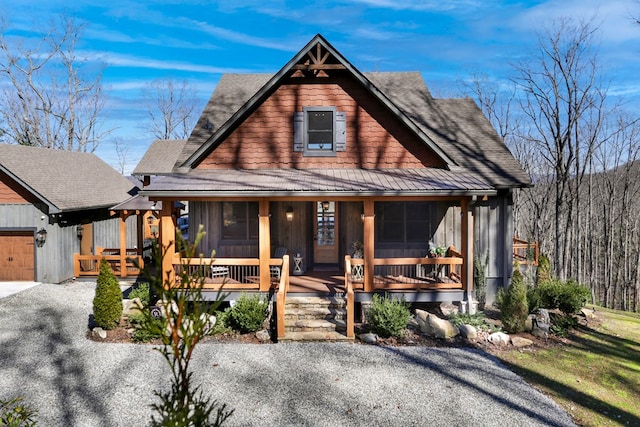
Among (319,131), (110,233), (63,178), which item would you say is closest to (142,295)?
(319,131)

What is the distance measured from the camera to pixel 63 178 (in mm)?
17688

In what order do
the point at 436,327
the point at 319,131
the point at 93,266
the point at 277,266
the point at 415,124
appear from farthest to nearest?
1. the point at 93,266
2. the point at 319,131
3. the point at 277,266
4. the point at 415,124
5. the point at 436,327

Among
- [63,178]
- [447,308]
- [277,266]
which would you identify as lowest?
[447,308]

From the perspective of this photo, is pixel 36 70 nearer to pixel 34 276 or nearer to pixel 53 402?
pixel 34 276

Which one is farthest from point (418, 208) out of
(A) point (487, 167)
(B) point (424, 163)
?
(A) point (487, 167)

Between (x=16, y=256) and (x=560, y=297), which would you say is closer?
(x=560, y=297)

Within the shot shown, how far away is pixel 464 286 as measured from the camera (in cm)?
1055

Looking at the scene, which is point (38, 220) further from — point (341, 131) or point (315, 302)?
point (341, 131)

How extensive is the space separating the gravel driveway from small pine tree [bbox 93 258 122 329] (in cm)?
62

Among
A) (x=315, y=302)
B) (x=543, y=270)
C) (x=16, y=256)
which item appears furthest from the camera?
(x=16, y=256)

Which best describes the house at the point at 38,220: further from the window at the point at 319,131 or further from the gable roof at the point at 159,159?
the window at the point at 319,131

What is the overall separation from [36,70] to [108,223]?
2024 cm

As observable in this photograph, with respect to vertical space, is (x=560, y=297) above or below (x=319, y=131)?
below

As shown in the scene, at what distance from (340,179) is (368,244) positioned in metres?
2.08
